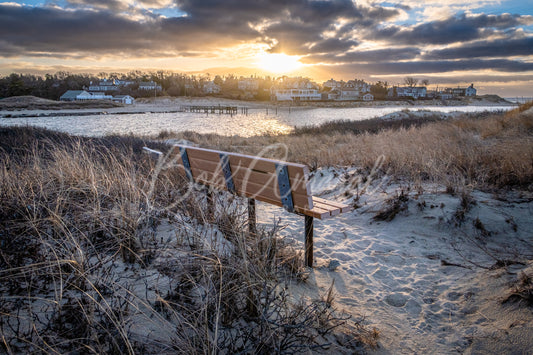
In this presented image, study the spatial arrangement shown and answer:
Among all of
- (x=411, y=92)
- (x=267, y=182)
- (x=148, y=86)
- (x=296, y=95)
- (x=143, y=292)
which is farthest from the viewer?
(x=411, y=92)

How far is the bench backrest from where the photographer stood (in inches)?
128

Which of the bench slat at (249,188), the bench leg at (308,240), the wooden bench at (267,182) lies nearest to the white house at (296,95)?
the bench slat at (249,188)

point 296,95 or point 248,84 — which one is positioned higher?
point 248,84

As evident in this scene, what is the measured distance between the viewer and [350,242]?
451 cm

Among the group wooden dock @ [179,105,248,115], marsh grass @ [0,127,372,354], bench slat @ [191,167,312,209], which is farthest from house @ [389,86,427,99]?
marsh grass @ [0,127,372,354]

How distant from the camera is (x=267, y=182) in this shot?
142 inches

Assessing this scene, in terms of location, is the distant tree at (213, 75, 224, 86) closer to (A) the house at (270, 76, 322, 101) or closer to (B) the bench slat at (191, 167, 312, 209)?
(A) the house at (270, 76, 322, 101)

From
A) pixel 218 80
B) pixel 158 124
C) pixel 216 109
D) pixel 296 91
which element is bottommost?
pixel 158 124

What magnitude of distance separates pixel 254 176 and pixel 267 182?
221 millimetres

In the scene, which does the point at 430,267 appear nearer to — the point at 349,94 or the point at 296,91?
the point at 296,91

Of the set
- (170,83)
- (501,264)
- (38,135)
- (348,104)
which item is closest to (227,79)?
(170,83)

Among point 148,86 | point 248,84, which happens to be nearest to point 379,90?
A: point 248,84

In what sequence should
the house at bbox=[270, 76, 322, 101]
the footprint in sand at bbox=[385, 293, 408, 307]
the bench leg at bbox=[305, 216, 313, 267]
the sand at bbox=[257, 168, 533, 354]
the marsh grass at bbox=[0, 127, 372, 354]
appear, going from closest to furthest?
the marsh grass at bbox=[0, 127, 372, 354], the sand at bbox=[257, 168, 533, 354], the footprint in sand at bbox=[385, 293, 408, 307], the bench leg at bbox=[305, 216, 313, 267], the house at bbox=[270, 76, 322, 101]

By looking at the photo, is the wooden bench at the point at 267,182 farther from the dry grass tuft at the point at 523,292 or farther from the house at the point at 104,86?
the house at the point at 104,86
